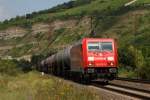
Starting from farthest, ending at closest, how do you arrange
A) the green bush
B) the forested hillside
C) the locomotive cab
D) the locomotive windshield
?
1. the forested hillside
2. the green bush
3. the locomotive windshield
4. the locomotive cab

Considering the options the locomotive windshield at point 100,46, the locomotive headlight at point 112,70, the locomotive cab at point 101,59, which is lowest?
the locomotive headlight at point 112,70

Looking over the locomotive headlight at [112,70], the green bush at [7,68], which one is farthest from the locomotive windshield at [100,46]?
the green bush at [7,68]

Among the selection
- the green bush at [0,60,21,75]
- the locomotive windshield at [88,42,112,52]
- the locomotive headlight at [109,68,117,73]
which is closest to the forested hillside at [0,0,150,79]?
the green bush at [0,60,21,75]

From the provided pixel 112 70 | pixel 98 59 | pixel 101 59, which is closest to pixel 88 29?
pixel 98 59

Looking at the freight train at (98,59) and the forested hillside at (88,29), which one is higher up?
the forested hillside at (88,29)

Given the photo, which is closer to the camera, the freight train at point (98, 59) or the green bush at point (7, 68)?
the freight train at point (98, 59)

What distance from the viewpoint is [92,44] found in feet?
114

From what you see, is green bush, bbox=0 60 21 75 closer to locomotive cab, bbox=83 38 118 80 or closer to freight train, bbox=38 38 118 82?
freight train, bbox=38 38 118 82

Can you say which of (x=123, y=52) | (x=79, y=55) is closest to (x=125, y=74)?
(x=123, y=52)

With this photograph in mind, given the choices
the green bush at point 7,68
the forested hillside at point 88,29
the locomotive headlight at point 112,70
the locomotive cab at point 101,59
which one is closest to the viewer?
the locomotive headlight at point 112,70

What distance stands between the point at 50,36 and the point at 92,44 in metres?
146

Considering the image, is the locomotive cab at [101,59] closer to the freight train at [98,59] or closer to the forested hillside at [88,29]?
the freight train at [98,59]

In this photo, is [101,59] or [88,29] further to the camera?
[88,29]

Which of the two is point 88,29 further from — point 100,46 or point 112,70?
point 112,70
